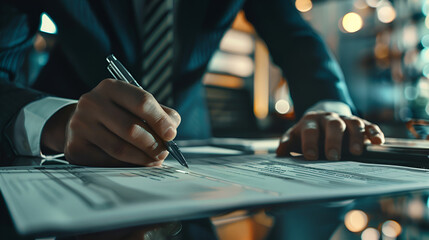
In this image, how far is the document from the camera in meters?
0.15

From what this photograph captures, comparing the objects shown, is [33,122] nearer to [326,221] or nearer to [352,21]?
[326,221]

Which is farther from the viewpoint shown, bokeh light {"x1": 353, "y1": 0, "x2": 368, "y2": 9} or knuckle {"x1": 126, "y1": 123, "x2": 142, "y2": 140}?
bokeh light {"x1": 353, "y1": 0, "x2": 368, "y2": 9}

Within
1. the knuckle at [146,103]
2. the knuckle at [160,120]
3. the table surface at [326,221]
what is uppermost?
the knuckle at [146,103]

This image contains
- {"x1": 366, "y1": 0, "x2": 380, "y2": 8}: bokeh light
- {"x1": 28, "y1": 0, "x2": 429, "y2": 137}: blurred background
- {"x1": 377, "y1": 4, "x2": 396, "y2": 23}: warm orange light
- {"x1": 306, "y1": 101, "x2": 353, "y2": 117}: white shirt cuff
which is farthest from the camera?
{"x1": 377, "y1": 4, "x2": 396, "y2": 23}: warm orange light

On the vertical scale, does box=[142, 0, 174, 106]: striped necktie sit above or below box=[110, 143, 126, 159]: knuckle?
above

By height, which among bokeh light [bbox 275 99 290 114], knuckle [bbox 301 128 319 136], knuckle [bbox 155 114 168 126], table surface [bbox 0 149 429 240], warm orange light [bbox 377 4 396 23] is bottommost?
bokeh light [bbox 275 99 290 114]

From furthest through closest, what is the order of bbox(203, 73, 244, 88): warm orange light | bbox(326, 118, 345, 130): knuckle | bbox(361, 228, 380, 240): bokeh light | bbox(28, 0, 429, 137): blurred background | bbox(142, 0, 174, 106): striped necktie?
bbox(28, 0, 429, 137): blurred background → bbox(203, 73, 244, 88): warm orange light → bbox(142, 0, 174, 106): striped necktie → bbox(326, 118, 345, 130): knuckle → bbox(361, 228, 380, 240): bokeh light

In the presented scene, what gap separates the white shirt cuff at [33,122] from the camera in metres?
0.47

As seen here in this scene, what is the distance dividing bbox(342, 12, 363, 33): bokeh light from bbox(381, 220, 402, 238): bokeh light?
4072 millimetres

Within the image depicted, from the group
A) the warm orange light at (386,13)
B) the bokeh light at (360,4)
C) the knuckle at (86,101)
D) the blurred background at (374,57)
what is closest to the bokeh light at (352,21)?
the blurred background at (374,57)

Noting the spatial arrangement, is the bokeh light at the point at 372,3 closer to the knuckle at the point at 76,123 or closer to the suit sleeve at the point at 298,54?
the suit sleeve at the point at 298,54

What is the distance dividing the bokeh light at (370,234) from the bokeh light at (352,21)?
409 centimetres

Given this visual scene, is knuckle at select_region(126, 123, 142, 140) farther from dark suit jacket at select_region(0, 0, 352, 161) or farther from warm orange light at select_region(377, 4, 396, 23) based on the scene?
warm orange light at select_region(377, 4, 396, 23)

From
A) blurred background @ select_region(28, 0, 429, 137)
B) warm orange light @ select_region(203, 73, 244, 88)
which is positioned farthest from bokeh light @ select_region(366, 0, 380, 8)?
warm orange light @ select_region(203, 73, 244, 88)
